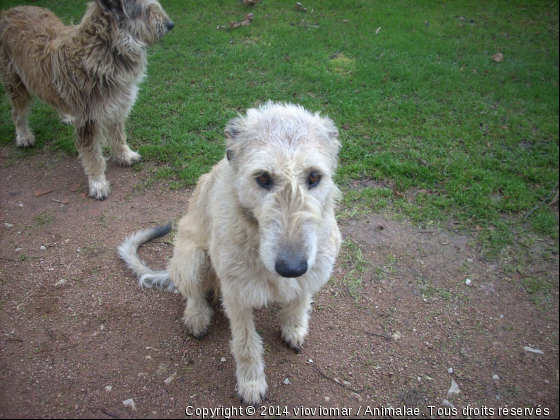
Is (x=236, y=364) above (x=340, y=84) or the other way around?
the other way around

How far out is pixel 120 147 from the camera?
6.25 m

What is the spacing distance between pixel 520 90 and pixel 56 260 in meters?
9.05

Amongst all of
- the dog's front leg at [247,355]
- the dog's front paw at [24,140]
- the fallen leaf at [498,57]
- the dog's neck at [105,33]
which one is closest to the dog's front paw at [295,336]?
the dog's front leg at [247,355]

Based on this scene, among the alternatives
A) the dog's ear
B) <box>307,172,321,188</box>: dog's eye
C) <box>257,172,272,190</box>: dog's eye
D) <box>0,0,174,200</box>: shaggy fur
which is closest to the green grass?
<box>0,0,174,200</box>: shaggy fur

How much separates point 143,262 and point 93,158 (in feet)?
7.26

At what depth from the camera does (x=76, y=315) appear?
4035 mm

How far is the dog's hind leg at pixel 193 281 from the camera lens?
3637mm

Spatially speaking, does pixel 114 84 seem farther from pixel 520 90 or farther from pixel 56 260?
pixel 520 90

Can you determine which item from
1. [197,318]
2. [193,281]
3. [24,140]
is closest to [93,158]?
[24,140]

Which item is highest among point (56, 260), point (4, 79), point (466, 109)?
point (4, 79)

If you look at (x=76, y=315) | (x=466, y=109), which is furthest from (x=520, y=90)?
(x=76, y=315)

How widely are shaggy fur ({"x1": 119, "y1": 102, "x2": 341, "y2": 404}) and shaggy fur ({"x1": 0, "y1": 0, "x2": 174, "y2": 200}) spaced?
9.28 ft

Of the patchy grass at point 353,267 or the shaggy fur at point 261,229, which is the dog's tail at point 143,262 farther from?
the patchy grass at point 353,267

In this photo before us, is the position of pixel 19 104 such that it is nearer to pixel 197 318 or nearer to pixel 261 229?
pixel 197 318
